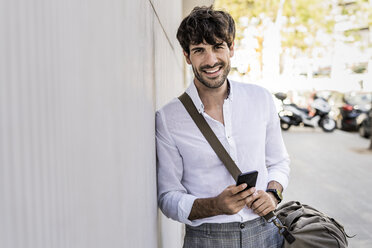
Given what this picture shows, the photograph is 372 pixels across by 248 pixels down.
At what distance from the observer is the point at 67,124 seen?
2.27ft

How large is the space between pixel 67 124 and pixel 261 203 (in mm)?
1400

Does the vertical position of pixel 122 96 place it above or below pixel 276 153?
above

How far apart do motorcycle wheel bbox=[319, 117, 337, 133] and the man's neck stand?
16.3 meters

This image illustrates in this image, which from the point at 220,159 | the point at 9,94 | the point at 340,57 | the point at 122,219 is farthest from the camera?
the point at 340,57

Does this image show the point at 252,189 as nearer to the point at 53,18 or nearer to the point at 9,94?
the point at 53,18

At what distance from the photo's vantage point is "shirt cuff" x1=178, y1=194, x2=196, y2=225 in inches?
73.0

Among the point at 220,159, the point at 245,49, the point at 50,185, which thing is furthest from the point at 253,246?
the point at 245,49

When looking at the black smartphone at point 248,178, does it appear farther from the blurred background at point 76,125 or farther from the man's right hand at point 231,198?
the blurred background at point 76,125

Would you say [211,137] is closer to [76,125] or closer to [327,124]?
[76,125]

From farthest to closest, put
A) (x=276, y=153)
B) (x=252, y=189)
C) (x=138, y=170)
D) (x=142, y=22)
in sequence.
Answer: (x=276, y=153)
(x=252, y=189)
(x=142, y=22)
(x=138, y=170)

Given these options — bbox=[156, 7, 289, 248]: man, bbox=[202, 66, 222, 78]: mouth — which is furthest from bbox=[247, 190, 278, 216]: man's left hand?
bbox=[202, 66, 222, 78]: mouth

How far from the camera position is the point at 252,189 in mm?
1809

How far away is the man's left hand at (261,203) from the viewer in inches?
76.6

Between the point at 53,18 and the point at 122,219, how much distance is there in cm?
66
